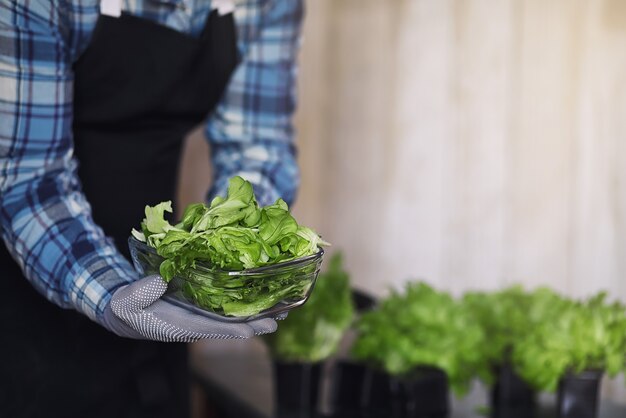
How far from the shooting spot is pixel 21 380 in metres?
1.35

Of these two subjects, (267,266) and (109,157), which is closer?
(267,266)

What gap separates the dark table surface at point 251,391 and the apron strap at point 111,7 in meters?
0.85

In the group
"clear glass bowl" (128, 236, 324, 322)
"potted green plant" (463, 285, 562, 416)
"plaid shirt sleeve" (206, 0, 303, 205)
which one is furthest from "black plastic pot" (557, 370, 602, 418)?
"clear glass bowl" (128, 236, 324, 322)

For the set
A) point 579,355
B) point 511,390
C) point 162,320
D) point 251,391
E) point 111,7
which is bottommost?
point 251,391

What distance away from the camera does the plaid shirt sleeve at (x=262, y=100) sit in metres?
1.45

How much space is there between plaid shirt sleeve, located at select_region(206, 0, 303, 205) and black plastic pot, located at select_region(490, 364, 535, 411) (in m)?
0.60

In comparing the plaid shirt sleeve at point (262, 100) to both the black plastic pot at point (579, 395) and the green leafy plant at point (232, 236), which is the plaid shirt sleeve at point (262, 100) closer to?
the green leafy plant at point (232, 236)

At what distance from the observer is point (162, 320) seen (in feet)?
3.21

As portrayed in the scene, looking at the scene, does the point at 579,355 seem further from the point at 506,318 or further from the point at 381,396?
the point at 381,396

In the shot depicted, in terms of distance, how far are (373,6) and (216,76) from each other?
44.5 inches

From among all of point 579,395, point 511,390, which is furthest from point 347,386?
point 579,395

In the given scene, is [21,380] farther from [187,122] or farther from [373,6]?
[373,6]

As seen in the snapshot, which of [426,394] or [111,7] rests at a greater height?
[111,7]

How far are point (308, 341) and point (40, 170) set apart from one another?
0.82 meters
